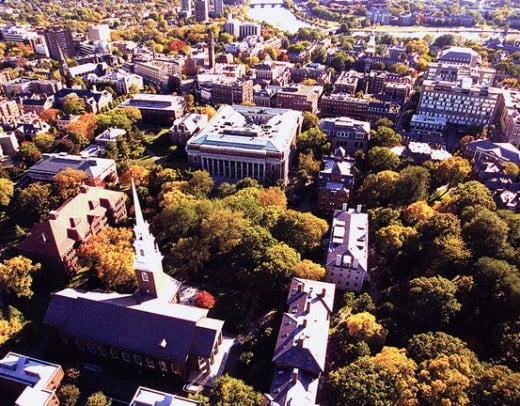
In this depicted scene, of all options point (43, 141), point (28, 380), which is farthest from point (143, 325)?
point (43, 141)

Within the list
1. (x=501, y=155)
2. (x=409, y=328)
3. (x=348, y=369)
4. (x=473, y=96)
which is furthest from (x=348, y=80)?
(x=348, y=369)

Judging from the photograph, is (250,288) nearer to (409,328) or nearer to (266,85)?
(409,328)

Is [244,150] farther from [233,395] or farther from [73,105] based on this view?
[73,105]

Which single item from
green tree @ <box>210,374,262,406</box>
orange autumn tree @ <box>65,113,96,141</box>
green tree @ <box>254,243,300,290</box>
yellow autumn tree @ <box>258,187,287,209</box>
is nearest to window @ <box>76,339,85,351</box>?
green tree @ <box>210,374,262,406</box>

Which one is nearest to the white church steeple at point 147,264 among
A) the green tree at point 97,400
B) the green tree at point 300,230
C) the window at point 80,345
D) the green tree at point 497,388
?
the window at point 80,345

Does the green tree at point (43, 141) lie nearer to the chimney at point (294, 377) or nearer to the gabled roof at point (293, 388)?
the gabled roof at point (293, 388)

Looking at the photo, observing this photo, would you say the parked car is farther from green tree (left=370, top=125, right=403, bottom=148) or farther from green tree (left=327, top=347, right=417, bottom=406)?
green tree (left=370, top=125, right=403, bottom=148)
